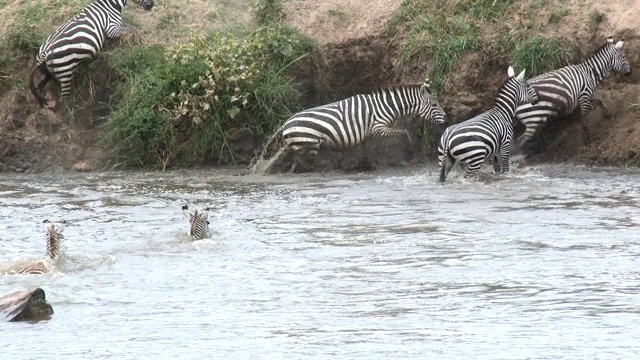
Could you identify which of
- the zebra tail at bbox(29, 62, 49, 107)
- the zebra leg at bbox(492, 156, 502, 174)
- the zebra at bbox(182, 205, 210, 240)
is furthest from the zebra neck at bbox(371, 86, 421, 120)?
the zebra at bbox(182, 205, 210, 240)

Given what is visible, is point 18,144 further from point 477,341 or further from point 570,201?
point 477,341

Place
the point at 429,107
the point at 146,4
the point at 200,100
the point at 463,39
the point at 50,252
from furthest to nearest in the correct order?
the point at 146,4, the point at 463,39, the point at 429,107, the point at 200,100, the point at 50,252

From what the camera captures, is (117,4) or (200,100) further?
(117,4)

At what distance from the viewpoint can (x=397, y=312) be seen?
8586mm

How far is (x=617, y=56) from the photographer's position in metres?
14.8

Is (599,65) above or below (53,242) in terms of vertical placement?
above

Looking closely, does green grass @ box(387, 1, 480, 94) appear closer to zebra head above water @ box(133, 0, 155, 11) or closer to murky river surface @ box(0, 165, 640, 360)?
murky river surface @ box(0, 165, 640, 360)

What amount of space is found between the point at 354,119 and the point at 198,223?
180 inches

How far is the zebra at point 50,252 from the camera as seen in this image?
9828 millimetres

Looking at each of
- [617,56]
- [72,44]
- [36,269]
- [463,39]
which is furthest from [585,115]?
[36,269]

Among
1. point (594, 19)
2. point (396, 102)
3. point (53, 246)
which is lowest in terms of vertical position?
point (53, 246)

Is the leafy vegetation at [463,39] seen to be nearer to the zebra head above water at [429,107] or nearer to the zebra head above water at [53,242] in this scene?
the zebra head above water at [429,107]

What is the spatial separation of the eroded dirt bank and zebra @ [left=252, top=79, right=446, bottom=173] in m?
0.27

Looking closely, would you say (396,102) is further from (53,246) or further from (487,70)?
(53,246)
